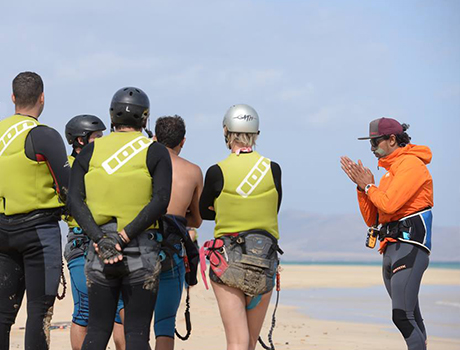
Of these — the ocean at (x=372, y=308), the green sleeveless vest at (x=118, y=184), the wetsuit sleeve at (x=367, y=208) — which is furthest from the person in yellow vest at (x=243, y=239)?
the ocean at (x=372, y=308)

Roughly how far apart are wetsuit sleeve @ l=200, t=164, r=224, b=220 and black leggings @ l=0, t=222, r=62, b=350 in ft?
3.72

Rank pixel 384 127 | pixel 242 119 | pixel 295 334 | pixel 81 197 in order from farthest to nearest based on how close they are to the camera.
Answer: pixel 295 334 → pixel 384 127 → pixel 242 119 → pixel 81 197

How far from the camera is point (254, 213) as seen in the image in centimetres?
559

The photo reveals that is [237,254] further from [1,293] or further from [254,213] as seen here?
[1,293]

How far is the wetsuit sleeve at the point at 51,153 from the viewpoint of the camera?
17.4 ft

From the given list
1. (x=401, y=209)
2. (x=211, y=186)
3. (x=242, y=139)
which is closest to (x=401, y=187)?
(x=401, y=209)

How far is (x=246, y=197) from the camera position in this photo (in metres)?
5.58

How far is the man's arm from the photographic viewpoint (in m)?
6.14

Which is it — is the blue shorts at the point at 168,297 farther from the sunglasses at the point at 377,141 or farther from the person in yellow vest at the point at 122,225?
the sunglasses at the point at 377,141

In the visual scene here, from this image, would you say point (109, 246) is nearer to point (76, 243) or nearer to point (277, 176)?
point (277, 176)

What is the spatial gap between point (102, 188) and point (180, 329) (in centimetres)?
872

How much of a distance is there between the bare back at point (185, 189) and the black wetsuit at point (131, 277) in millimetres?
1180

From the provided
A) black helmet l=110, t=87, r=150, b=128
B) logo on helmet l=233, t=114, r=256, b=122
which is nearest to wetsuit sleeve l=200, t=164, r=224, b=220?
logo on helmet l=233, t=114, r=256, b=122

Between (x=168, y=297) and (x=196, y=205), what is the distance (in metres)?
0.81
